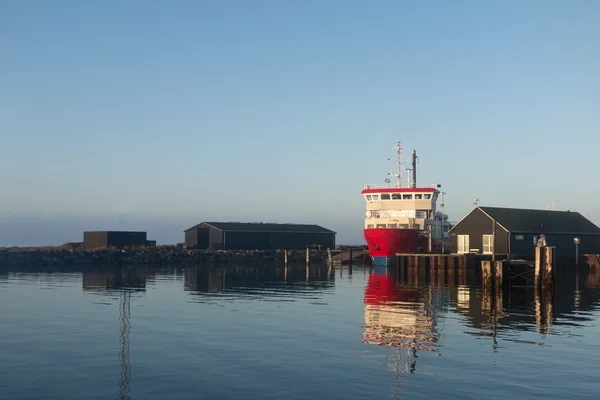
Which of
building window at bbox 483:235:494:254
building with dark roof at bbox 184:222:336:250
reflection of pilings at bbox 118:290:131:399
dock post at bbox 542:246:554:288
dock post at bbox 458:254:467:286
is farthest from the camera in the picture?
building with dark roof at bbox 184:222:336:250

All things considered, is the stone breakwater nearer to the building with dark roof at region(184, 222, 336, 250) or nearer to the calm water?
the building with dark roof at region(184, 222, 336, 250)

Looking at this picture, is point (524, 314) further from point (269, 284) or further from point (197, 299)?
point (269, 284)

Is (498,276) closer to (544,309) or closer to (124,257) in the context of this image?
(544,309)

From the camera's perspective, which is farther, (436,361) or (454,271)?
(454,271)

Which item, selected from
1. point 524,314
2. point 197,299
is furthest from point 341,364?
point 197,299

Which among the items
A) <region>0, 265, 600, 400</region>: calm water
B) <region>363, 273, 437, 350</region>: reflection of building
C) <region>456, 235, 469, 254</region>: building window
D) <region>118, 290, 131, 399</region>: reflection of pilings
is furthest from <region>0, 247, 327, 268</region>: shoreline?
<region>118, 290, 131, 399</region>: reflection of pilings

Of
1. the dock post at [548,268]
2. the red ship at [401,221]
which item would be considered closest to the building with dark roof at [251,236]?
the red ship at [401,221]

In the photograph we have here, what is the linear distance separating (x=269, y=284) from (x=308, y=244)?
58.2m

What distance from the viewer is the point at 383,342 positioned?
21.8 meters

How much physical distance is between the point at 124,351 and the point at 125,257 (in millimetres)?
64620

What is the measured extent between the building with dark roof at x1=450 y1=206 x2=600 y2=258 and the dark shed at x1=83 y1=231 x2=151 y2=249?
2009 inches

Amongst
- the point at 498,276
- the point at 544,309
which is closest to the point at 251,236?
the point at 498,276

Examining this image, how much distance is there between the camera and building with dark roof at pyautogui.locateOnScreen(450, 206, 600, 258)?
205 ft

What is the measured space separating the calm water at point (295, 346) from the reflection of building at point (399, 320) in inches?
2.9
